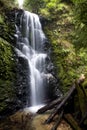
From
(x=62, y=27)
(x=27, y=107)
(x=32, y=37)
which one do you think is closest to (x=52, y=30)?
(x=62, y=27)

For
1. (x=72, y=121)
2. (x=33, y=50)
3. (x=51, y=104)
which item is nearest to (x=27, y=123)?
(x=51, y=104)

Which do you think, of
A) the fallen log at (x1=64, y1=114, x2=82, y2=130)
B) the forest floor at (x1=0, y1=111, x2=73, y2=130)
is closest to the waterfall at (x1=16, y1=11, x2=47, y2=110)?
the forest floor at (x1=0, y1=111, x2=73, y2=130)

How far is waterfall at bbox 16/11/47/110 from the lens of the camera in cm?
1277

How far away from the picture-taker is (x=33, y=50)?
1487 cm

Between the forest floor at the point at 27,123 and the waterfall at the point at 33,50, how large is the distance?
2.31 m

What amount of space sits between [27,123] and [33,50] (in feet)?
22.3

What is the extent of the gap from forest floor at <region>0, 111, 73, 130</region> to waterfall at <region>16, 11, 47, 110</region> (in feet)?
7.58

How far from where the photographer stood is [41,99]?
12.7 m

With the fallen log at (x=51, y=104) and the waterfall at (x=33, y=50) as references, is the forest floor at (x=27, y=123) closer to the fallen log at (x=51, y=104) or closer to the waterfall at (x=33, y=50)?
the fallen log at (x=51, y=104)

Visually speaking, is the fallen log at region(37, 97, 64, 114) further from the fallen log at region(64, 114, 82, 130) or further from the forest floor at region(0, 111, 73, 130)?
the fallen log at region(64, 114, 82, 130)

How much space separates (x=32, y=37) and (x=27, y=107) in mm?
5709

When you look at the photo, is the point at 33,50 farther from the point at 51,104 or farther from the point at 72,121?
the point at 72,121

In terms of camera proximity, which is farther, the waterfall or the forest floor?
the waterfall

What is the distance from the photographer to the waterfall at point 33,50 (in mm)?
12766
